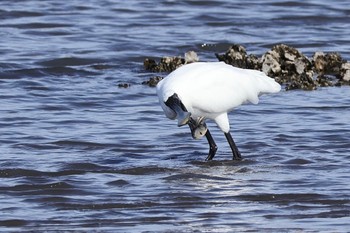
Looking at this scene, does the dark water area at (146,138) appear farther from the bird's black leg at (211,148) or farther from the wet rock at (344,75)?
the wet rock at (344,75)

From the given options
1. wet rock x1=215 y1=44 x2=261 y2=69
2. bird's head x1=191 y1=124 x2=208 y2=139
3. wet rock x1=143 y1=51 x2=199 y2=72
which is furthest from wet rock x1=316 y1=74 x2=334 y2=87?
bird's head x1=191 y1=124 x2=208 y2=139

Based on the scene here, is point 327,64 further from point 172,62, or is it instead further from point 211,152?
point 211,152

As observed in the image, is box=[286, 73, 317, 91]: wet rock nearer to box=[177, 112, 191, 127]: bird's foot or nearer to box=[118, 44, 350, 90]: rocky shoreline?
box=[118, 44, 350, 90]: rocky shoreline

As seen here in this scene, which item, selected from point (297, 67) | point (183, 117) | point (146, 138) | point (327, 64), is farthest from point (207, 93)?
point (327, 64)

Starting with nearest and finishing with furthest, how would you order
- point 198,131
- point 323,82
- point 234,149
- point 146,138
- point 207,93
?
1. point 207,93
2. point 198,131
3. point 234,149
4. point 146,138
5. point 323,82

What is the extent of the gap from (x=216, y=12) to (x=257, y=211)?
10.8 metres

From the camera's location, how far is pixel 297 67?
13.4m

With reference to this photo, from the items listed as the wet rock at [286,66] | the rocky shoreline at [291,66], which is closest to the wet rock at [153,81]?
the rocky shoreline at [291,66]

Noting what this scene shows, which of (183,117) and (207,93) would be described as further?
(207,93)

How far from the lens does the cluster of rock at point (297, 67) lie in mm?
13305

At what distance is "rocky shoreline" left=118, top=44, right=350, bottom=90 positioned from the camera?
13320 millimetres

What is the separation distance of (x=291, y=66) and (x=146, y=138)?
2784 millimetres

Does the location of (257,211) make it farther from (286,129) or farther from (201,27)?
(201,27)

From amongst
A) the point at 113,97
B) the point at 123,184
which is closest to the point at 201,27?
the point at 113,97
